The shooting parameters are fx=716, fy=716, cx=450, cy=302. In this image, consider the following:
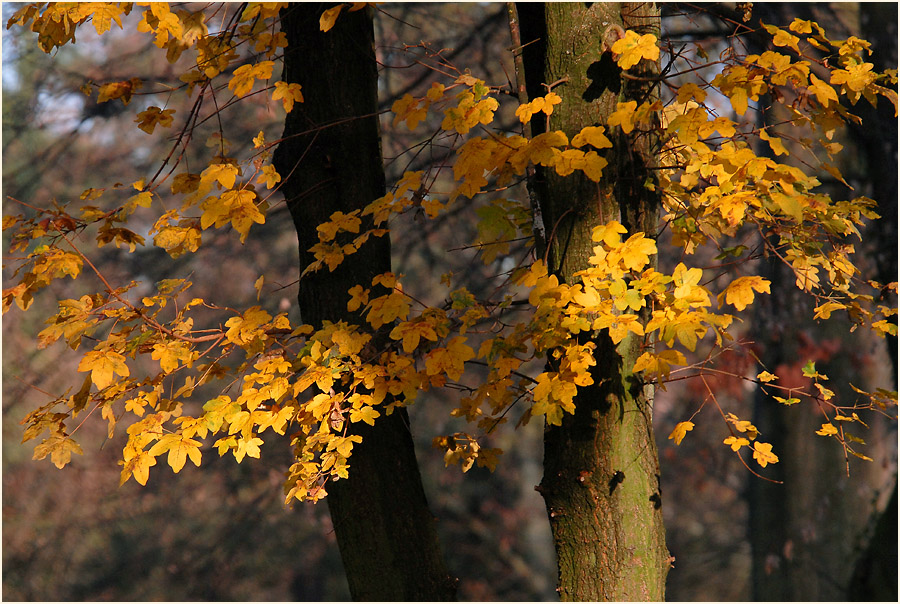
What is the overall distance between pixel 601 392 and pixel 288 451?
5.44 meters

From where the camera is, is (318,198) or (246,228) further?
(318,198)

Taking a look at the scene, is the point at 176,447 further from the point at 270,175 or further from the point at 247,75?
the point at 247,75

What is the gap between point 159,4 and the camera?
165cm

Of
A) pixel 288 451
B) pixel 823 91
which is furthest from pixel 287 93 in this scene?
pixel 288 451

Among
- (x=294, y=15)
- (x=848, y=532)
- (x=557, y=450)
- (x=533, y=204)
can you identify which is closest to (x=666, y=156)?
(x=533, y=204)

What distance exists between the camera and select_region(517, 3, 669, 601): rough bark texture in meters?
1.87

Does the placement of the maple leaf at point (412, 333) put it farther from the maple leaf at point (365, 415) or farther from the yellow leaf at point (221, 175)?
the yellow leaf at point (221, 175)

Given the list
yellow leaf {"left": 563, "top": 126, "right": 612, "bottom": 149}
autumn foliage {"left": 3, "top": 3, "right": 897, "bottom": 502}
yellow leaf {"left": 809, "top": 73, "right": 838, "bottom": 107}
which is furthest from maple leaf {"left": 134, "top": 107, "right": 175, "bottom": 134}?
yellow leaf {"left": 809, "top": 73, "right": 838, "bottom": 107}

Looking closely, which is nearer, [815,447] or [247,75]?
[247,75]

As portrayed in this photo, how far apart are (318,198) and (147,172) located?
4.34 metres

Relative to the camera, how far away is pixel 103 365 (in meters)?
1.65

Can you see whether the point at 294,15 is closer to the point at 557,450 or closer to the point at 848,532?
the point at 557,450

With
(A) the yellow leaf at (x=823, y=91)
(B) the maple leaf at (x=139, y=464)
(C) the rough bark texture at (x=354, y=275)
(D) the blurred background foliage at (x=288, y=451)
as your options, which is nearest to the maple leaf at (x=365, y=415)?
(B) the maple leaf at (x=139, y=464)

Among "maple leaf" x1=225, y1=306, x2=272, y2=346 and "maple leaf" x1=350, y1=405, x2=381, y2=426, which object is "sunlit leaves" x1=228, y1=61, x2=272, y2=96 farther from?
"maple leaf" x1=350, y1=405, x2=381, y2=426
